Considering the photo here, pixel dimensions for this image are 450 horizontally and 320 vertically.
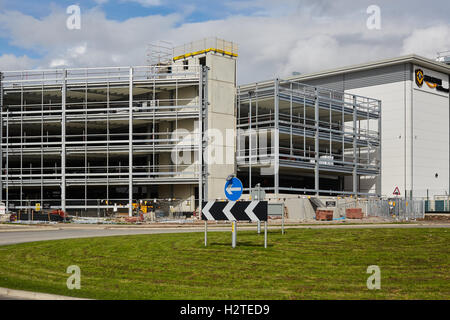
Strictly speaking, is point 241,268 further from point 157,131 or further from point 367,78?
point 367,78

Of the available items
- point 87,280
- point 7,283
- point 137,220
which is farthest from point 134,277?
point 137,220

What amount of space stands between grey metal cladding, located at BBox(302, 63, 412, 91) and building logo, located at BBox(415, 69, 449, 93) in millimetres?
1494

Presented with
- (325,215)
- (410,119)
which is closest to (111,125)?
(325,215)

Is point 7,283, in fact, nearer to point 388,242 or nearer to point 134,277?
point 134,277

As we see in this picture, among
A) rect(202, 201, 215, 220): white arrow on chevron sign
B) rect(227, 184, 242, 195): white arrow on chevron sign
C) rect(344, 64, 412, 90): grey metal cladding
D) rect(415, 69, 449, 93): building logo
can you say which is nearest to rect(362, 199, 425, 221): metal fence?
rect(344, 64, 412, 90): grey metal cladding

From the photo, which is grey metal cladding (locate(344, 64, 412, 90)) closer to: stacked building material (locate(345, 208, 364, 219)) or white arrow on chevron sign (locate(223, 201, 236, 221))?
stacked building material (locate(345, 208, 364, 219))

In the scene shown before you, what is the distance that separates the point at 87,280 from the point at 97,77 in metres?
37.8

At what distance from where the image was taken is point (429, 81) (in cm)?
5838

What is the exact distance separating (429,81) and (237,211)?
161 feet

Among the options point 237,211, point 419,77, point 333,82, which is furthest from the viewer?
point 333,82

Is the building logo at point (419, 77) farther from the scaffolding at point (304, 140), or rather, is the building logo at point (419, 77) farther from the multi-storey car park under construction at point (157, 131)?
the multi-storey car park under construction at point (157, 131)

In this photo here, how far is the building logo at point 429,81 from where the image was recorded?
5685 cm

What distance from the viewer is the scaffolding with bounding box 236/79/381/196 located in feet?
158

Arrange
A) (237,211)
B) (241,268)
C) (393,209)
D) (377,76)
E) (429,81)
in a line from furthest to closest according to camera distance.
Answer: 1. (377,76)
2. (429,81)
3. (393,209)
4. (237,211)
5. (241,268)
